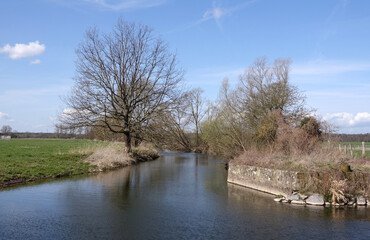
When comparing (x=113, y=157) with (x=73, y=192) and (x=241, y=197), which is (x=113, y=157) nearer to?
(x=73, y=192)

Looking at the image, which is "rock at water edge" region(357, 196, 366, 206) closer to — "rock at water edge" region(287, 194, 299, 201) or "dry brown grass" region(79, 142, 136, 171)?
"rock at water edge" region(287, 194, 299, 201)

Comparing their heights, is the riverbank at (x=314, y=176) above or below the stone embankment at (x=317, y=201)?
above

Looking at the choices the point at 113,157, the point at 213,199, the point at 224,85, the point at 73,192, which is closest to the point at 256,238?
the point at 213,199

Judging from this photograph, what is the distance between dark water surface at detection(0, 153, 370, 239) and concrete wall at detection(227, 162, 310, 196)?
2.20 ft

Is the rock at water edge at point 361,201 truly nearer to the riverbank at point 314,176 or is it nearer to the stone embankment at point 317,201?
the stone embankment at point 317,201

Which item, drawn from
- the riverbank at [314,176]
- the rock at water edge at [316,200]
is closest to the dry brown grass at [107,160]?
the riverbank at [314,176]

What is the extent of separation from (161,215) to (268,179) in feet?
20.7

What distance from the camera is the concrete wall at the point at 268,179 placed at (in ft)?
42.4

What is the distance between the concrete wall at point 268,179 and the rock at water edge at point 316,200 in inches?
25.5

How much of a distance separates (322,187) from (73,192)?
32.5 feet

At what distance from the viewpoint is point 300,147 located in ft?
57.9

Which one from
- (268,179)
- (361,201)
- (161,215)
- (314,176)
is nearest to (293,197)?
(314,176)

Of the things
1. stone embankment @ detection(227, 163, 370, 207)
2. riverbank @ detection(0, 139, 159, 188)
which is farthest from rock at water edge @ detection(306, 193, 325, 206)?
riverbank @ detection(0, 139, 159, 188)

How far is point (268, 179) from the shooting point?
48.2 feet
